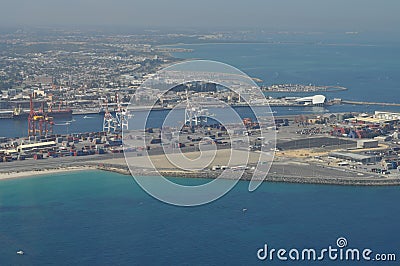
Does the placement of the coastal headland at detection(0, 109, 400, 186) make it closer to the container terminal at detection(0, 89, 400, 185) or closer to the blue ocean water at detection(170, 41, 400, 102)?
the container terminal at detection(0, 89, 400, 185)

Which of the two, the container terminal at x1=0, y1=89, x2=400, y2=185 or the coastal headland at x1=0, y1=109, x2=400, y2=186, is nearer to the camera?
the coastal headland at x1=0, y1=109, x2=400, y2=186

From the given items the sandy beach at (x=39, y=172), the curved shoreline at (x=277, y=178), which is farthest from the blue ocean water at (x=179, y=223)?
the sandy beach at (x=39, y=172)

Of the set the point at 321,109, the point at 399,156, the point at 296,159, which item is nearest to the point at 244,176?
the point at 296,159

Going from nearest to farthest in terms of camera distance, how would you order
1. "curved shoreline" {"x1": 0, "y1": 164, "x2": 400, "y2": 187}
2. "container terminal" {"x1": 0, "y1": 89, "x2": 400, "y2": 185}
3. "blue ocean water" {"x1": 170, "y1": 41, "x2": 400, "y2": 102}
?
"curved shoreline" {"x1": 0, "y1": 164, "x2": 400, "y2": 187} < "container terminal" {"x1": 0, "y1": 89, "x2": 400, "y2": 185} < "blue ocean water" {"x1": 170, "y1": 41, "x2": 400, "y2": 102}

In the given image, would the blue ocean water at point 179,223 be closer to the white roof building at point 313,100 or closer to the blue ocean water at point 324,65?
the white roof building at point 313,100

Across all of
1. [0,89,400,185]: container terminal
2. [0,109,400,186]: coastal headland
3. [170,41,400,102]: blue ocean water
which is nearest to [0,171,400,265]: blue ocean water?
[0,109,400,186]: coastal headland

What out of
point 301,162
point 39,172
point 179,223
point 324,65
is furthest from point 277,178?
point 324,65

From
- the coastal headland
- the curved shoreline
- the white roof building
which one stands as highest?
the white roof building

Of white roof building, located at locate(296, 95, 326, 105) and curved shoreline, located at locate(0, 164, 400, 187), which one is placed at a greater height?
white roof building, located at locate(296, 95, 326, 105)
